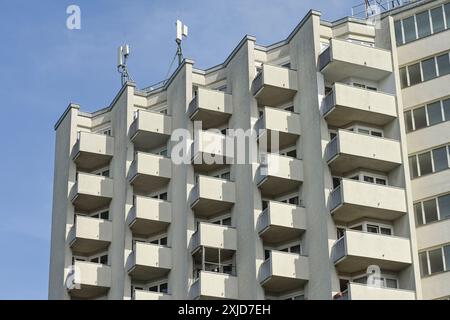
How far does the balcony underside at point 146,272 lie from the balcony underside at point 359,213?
13474 mm

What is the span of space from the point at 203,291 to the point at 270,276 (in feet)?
15.5

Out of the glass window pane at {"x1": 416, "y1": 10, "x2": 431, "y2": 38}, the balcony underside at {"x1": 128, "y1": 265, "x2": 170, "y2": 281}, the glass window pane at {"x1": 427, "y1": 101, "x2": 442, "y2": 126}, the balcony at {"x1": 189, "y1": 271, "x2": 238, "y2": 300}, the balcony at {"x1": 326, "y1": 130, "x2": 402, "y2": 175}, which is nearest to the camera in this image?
the balcony at {"x1": 326, "y1": 130, "x2": 402, "y2": 175}

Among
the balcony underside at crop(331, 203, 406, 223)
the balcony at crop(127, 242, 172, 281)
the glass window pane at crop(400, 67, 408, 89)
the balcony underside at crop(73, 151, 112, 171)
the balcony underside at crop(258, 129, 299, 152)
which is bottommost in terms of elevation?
the balcony at crop(127, 242, 172, 281)

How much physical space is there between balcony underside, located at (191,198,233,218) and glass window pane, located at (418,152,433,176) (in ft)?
41.8

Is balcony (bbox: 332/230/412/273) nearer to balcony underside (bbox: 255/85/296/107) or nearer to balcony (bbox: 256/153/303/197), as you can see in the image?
balcony (bbox: 256/153/303/197)

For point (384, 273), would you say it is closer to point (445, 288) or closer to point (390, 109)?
point (445, 288)

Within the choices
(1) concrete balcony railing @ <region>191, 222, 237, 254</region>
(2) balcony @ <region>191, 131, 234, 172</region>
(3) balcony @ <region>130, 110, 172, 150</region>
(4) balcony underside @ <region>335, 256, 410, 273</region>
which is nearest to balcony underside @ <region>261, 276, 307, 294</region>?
(4) balcony underside @ <region>335, 256, 410, 273</region>

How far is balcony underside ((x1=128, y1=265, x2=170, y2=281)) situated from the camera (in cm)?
6831

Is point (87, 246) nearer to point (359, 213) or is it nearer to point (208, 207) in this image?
point (208, 207)

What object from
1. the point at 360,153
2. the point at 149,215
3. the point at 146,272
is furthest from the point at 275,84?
the point at 146,272

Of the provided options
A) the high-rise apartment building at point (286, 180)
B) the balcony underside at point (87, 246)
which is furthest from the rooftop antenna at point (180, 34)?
the balcony underside at point (87, 246)

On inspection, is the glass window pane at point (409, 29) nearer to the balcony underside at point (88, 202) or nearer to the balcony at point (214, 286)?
the balcony at point (214, 286)

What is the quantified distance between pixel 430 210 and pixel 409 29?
13.2m

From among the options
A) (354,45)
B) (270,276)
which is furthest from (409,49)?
(270,276)
